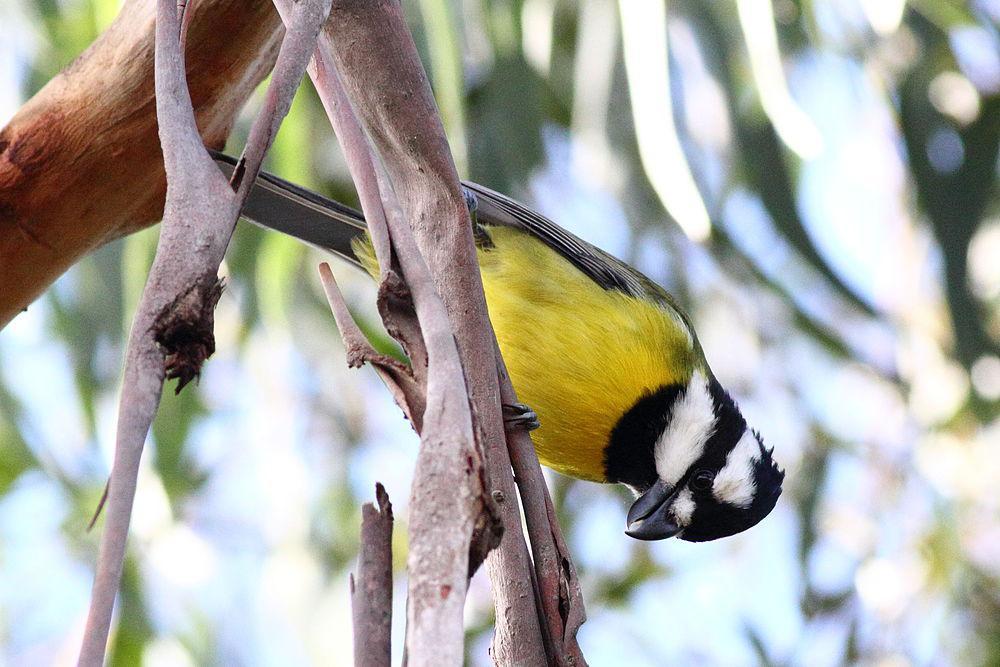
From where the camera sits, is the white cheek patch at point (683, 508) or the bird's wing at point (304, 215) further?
the white cheek patch at point (683, 508)

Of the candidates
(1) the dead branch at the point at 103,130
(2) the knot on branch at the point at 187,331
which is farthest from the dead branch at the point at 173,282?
(1) the dead branch at the point at 103,130

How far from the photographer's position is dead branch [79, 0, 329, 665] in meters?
0.45

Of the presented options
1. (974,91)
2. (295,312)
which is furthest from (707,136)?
(295,312)

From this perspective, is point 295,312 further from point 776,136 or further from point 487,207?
point 776,136

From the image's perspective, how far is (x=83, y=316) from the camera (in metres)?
2.85

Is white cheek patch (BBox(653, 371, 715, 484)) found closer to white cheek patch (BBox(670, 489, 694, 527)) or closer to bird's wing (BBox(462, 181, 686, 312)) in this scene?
white cheek patch (BBox(670, 489, 694, 527))

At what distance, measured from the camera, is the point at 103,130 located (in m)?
1.34

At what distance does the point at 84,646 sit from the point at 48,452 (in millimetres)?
2536

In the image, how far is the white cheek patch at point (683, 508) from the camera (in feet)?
7.20

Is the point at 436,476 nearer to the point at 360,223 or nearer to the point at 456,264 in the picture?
the point at 456,264

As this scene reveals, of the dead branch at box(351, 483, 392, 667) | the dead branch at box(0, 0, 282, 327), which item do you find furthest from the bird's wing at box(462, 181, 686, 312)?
the dead branch at box(351, 483, 392, 667)

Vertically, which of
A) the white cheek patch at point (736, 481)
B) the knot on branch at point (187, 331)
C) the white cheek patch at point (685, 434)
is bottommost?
the white cheek patch at point (736, 481)

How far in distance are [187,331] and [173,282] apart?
Answer: 3 centimetres

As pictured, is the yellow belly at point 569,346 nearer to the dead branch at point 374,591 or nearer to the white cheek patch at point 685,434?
the white cheek patch at point 685,434
